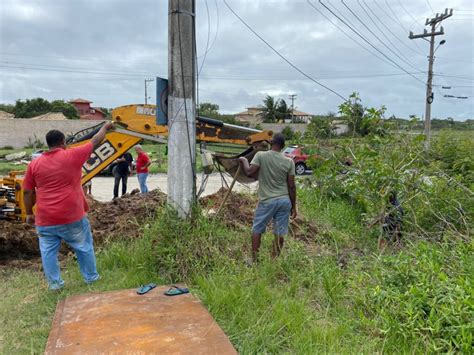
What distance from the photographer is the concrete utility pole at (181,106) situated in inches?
200

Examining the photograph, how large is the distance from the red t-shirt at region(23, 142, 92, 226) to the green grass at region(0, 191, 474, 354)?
864 millimetres

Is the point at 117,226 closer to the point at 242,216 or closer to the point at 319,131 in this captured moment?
the point at 242,216

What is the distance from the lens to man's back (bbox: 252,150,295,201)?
17.0 feet

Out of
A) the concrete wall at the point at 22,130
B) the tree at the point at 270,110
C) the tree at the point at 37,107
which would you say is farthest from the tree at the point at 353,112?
the tree at the point at 37,107

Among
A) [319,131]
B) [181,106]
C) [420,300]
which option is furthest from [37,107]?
[420,300]

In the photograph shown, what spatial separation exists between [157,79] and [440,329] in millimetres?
4076

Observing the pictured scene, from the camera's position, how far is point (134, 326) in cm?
350

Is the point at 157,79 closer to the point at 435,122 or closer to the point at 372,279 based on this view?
the point at 372,279

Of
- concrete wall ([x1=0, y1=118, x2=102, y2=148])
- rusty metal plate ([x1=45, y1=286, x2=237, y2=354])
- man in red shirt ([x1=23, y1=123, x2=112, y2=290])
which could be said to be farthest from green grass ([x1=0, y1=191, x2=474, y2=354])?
concrete wall ([x1=0, y1=118, x2=102, y2=148])

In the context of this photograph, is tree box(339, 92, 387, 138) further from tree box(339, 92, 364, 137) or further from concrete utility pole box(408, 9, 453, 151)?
concrete utility pole box(408, 9, 453, 151)

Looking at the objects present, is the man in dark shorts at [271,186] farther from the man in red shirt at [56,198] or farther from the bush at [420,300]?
the man in red shirt at [56,198]

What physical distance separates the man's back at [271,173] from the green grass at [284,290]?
75 cm

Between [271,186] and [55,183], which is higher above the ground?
[55,183]

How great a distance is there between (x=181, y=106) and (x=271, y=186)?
153cm
